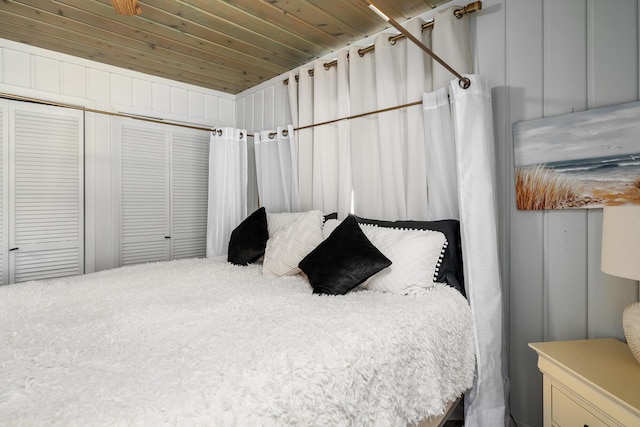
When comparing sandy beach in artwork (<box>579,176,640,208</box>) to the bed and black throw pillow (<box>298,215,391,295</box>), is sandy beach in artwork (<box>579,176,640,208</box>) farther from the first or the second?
black throw pillow (<box>298,215,391,295</box>)

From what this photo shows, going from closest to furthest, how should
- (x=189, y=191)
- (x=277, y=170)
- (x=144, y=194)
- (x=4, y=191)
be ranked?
(x=4, y=191), (x=277, y=170), (x=144, y=194), (x=189, y=191)

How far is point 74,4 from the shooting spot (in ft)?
7.04

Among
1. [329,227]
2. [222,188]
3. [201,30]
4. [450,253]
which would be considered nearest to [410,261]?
[450,253]

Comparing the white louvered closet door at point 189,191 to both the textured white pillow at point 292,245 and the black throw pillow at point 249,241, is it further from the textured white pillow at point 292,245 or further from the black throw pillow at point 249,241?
the textured white pillow at point 292,245

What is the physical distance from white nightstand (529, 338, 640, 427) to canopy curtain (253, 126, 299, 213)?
82.9 inches

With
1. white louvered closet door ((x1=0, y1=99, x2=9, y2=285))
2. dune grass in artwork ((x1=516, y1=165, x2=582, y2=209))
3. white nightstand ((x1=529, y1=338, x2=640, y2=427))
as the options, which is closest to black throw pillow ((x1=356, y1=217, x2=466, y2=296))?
dune grass in artwork ((x1=516, y1=165, x2=582, y2=209))

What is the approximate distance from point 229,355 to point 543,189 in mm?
1715

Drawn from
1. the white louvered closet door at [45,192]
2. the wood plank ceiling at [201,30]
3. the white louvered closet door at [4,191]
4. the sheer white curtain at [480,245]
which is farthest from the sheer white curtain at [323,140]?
the white louvered closet door at [4,191]

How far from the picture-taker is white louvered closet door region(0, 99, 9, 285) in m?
2.63

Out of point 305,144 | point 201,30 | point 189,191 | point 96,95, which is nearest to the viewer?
point 201,30

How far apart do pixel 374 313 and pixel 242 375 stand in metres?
0.65

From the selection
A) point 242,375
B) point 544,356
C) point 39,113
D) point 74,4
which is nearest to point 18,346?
point 242,375

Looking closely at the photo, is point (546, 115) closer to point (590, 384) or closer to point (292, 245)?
point (590, 384)

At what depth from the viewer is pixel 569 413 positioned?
1.27 meters
